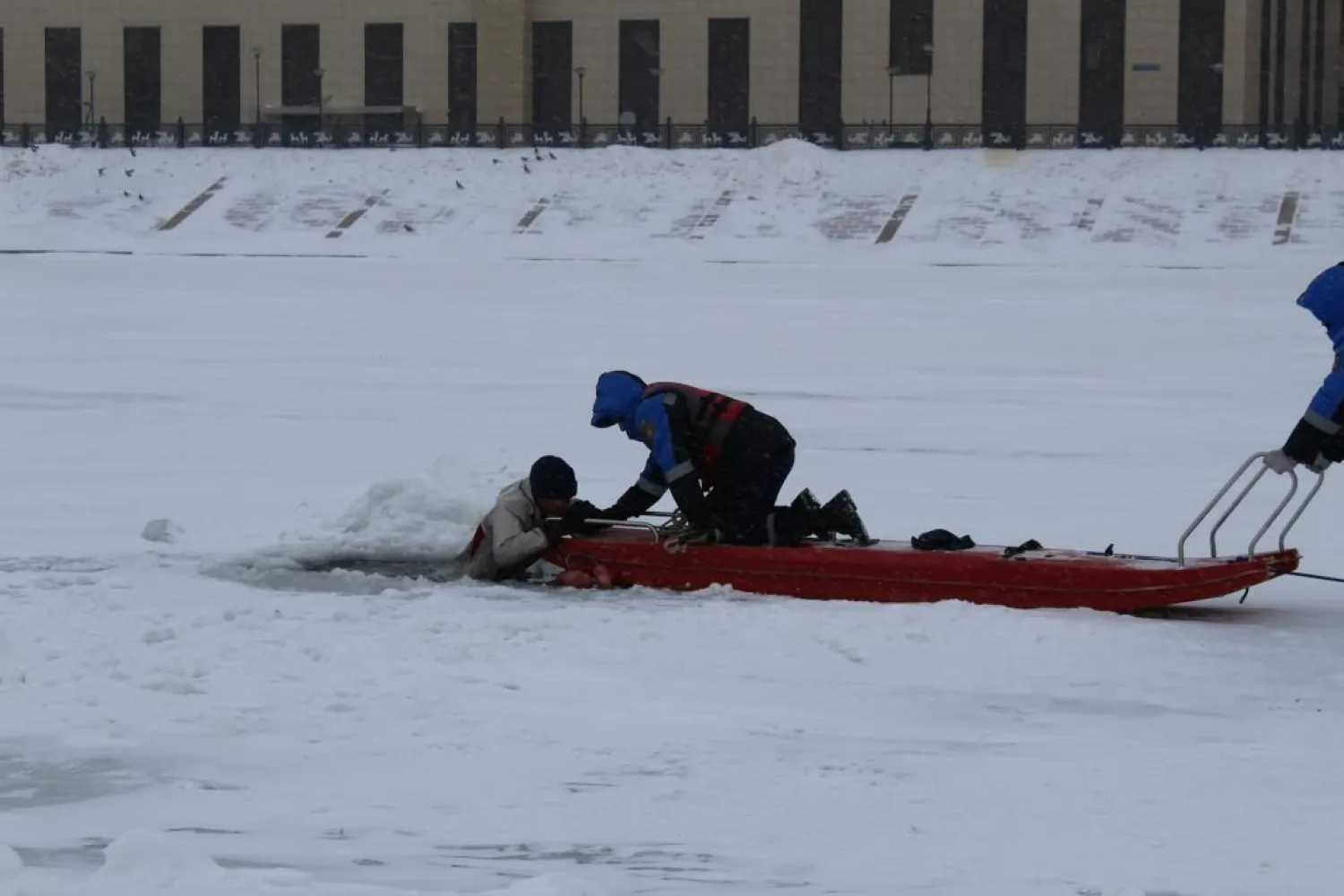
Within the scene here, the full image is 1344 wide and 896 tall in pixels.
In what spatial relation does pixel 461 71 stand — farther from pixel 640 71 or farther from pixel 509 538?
pixel 509 538

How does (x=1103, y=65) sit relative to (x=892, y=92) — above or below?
above

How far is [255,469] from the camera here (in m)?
13.7

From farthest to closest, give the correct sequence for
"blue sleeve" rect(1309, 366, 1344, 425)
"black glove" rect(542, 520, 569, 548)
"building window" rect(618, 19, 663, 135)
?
1. "building window" rect(618, 19, 663, 135)
2. "black glove" rect(542, 520, 569, 548)
3. "blue sleeve" rect(1309, 366, 1344, 425)

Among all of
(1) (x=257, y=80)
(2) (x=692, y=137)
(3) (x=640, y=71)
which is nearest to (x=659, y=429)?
(2) (x=692, y=137)

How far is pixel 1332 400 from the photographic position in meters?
8.52

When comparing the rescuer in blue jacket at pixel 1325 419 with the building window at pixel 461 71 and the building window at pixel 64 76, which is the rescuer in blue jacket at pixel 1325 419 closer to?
the building window at pixel 461 71

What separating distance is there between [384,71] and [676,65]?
23.6 ft

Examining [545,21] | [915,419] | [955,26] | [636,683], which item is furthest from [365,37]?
[636,683]

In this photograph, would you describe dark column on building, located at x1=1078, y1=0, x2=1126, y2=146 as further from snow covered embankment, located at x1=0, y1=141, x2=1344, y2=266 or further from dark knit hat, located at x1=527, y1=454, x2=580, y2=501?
dark knit hat, located at x1=527, y1=454, x2=580, y2=501

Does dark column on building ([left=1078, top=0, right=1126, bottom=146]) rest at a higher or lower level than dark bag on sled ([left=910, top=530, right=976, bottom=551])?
higher

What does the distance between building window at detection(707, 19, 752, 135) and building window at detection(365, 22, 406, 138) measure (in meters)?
7.57

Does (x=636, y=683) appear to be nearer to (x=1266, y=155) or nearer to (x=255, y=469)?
(x=255, y=469)

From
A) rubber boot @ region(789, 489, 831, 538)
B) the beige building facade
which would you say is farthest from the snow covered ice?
the beige building facade

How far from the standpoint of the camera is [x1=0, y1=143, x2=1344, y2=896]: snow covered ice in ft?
17.6
